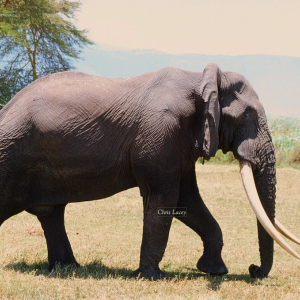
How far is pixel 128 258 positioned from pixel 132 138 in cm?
246

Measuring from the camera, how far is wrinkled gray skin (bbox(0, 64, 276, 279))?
6.77 metres

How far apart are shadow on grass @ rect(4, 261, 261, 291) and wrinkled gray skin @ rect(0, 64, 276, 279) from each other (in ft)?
1.00

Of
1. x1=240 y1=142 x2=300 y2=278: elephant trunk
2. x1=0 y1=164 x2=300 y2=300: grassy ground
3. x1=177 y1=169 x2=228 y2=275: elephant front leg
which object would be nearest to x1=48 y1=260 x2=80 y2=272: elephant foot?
x1=0 y1=164 x2=300 y2=300: grassy ground

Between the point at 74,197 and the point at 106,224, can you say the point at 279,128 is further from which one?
the point at 74,197

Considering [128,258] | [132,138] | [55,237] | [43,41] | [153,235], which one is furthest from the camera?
[43,41]

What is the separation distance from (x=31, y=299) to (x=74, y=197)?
1.51m

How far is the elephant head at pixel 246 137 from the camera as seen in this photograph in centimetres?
684

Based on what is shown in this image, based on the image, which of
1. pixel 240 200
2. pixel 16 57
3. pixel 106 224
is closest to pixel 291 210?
pixel 240 200

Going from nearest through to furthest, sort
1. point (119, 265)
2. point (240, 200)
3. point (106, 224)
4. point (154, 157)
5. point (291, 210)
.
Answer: point (154, 157), point (119, 265), point (106, 224), point (291, 210), point (240, 200)

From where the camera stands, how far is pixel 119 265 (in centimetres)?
805

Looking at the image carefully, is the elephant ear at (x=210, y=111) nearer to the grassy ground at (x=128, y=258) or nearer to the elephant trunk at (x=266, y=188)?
the elephant trunk at (x=266, y=188)

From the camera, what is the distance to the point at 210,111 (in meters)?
6.68

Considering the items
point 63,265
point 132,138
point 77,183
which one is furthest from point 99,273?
point 132,138

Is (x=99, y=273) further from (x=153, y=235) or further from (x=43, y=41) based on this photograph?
(x=43, y=41)
